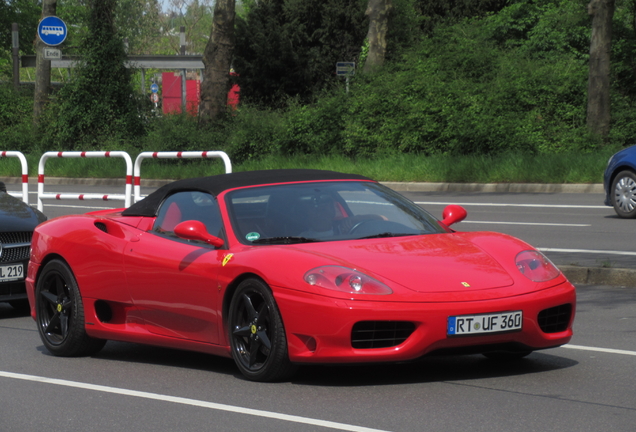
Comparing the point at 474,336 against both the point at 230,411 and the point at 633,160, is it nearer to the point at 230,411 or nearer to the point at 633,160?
the point at 230,411

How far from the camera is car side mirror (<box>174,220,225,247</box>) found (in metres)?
6.21

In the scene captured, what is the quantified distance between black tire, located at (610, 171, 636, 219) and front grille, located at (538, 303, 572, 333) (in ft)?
32.5

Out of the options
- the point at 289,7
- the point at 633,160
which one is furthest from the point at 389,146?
the point at 289,7

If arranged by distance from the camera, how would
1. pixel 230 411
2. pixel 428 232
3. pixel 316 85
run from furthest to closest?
pixel 316 85 → pixel 428 232 → pixel 230 411

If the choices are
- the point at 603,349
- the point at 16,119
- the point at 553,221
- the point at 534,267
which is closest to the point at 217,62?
the point at 16,119

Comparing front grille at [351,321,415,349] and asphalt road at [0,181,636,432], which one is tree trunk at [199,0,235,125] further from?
front grille at [351,321,415,349]

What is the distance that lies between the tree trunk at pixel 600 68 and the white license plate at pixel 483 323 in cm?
2183

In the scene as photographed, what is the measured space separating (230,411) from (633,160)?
1140 centimetres

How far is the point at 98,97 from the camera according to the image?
3659 cm

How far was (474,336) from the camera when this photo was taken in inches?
218

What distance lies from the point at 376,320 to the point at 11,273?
14.8 feet

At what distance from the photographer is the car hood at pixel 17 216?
9203mm

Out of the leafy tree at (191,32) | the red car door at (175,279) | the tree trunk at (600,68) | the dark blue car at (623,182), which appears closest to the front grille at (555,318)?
the red car door at (175,279)

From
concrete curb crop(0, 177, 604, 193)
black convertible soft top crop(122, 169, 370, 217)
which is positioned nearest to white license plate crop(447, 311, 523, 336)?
black convertible soft top crop(122, 169, 370, 217)
